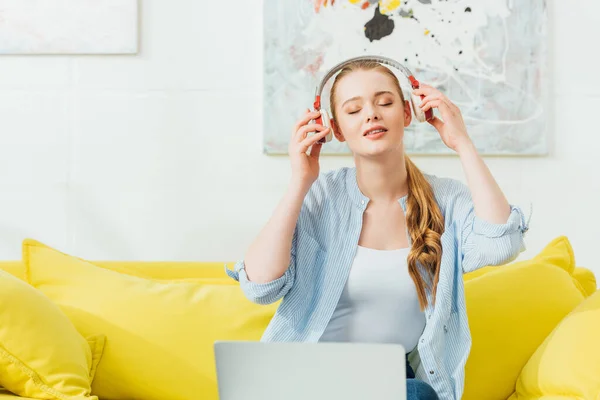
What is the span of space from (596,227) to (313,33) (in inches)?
39.8

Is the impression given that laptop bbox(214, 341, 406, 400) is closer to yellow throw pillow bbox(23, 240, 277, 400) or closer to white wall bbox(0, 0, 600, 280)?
yellow throw pillow bbox(23, 240, 277, 400)

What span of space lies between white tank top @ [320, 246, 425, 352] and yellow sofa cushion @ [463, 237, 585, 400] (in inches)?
9.6

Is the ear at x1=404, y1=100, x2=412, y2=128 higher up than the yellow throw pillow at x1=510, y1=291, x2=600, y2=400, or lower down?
higher up

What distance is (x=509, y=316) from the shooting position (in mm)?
1841

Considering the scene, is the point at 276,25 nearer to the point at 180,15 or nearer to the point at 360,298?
the point at 180,15

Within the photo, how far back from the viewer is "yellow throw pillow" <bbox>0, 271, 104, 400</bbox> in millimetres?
1572

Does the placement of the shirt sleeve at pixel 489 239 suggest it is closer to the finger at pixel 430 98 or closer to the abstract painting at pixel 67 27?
the finger at pixel 430 98

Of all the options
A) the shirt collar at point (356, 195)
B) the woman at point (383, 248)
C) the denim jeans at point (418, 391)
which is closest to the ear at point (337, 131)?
the woman at point (383, 248)

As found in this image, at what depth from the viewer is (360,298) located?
164 centimetres

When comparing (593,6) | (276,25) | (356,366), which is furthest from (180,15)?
(356,366)

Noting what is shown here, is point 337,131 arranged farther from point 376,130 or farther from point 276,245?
point 276,245

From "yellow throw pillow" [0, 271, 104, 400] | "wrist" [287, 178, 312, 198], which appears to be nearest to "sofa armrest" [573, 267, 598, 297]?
"wrist" [287, 178, 312, 198]

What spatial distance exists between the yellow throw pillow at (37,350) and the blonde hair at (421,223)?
A: 710mm

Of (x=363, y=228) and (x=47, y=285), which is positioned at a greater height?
(x=363, y=228)
